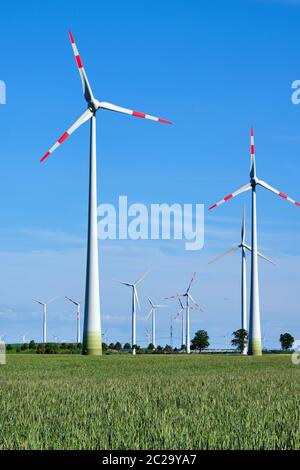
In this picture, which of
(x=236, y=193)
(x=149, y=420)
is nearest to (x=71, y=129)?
(x=236, y=193)

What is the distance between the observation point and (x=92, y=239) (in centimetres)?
8094

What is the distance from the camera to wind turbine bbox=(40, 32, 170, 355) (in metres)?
80.9

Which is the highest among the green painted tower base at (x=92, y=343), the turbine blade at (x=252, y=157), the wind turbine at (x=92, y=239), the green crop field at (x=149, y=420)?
the turbine blade at (x=252, y=157)

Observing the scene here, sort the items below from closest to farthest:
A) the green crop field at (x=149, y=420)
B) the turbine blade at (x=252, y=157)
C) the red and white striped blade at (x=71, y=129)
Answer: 1. the green crop field at (x=149, y=420)
2. the red and white striped blade at (x=71, y=129)
3. the turbine blade at (x=252, y=157)

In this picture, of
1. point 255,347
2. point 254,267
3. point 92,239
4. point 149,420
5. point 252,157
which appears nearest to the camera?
point 149,420

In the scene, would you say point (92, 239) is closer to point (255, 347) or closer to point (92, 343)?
point (92, 343)

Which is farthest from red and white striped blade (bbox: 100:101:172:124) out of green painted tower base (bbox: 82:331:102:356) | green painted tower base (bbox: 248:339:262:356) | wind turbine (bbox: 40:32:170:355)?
green painted tower base (bbox: 248:339:262:356)

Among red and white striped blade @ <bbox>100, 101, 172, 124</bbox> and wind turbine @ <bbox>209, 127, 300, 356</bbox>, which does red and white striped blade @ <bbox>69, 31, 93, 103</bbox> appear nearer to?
red and white striped blade @ <bbox>100, 101, 172, 124</bbox>

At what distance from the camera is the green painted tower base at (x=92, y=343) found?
84.3m

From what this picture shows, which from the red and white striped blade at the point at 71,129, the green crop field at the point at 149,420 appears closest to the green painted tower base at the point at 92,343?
the red and white striped blade at the point at 71,129

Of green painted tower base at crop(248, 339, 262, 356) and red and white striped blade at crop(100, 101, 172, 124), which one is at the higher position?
red and white striped blade at crop(100, 101, 172, 124)

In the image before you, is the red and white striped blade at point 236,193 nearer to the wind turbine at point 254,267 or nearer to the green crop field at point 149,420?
the wind turbine at point 254,267

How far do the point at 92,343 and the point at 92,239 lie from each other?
428 inches
